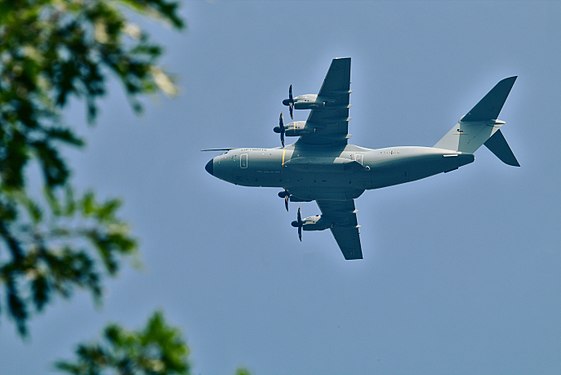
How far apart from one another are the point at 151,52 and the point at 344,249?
71.0m

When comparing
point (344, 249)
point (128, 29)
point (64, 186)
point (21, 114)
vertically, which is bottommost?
point (64, 186)

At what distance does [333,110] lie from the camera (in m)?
69.2

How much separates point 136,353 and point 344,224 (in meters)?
68.6

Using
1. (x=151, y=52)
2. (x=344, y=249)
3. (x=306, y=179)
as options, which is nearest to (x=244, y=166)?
(x=306, y=179)

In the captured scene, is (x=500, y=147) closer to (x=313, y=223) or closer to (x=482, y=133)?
(x=482, y=133)

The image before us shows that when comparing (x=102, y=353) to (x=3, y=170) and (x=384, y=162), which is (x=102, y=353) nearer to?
(x=3, y=170)

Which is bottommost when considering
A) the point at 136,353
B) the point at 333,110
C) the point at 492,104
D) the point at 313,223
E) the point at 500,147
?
the point at 136,353

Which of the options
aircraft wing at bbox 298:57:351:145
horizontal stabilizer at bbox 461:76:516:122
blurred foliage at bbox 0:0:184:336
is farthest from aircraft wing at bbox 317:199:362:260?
blurred foliage at bbox 0:0:184:336

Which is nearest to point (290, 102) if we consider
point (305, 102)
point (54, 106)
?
point (305, 102)

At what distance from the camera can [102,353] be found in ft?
36.9

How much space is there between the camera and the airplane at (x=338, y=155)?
6819cm

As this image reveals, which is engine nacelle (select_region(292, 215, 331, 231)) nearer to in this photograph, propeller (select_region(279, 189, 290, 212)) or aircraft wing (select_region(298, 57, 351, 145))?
propeller (select_region(279, 189, 290, 212))

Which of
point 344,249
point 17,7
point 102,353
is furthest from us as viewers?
point 344,249

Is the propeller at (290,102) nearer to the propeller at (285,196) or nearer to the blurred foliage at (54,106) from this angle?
the propeller at (285,196)
